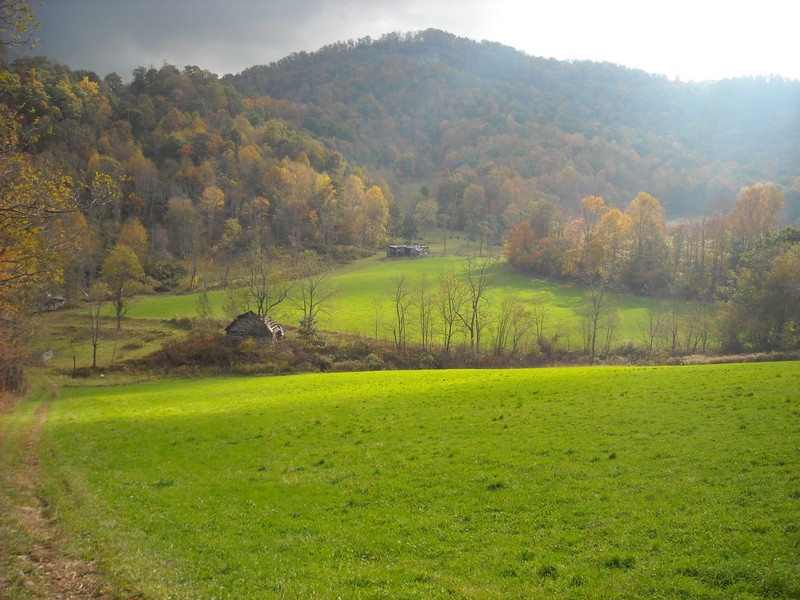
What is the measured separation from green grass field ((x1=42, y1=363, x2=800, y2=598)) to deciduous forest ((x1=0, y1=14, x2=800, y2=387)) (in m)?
8.96

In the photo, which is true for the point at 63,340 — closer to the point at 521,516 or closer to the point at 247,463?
the point at 247,463

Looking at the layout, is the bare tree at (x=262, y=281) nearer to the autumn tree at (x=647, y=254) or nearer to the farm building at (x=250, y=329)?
the farm building at (x=250, y=329)

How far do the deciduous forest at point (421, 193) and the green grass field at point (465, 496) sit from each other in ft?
29.4

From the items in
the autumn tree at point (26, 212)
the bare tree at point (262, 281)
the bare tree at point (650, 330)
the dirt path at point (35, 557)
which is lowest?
the bare tree at point (650, 330)

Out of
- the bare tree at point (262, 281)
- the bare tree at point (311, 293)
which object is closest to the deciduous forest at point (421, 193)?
the bare tree at point (262, 281)

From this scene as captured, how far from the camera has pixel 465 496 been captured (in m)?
12.8

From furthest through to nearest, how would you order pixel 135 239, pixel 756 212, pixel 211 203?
pixel 211 203 → pixel 135 239 → pixel 756 212

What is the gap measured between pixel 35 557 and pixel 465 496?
10.5m

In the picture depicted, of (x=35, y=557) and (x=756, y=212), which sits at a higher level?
(x=756, y=212)

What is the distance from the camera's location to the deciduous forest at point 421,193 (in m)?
49.2

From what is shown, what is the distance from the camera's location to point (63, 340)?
200 feet

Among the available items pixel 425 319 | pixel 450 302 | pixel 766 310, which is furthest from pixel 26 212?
pixel 766 310

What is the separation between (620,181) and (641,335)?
393 feet

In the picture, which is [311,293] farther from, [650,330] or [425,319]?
[650,330]
